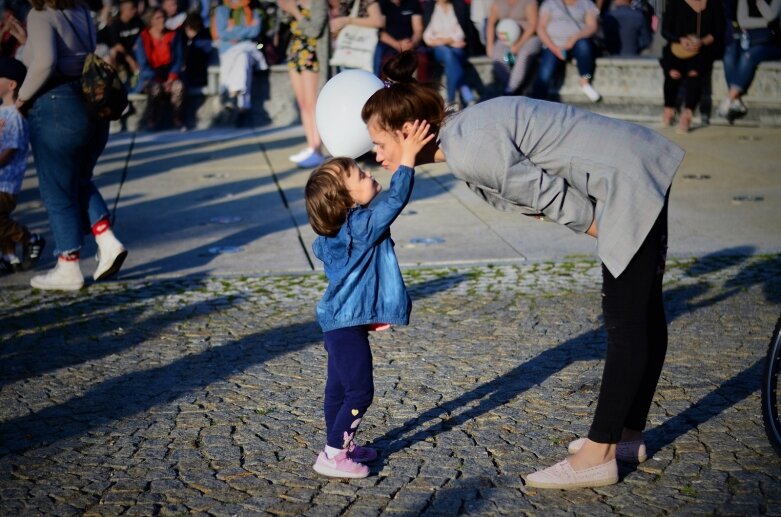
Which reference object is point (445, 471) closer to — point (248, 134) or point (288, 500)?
point (288, 500)

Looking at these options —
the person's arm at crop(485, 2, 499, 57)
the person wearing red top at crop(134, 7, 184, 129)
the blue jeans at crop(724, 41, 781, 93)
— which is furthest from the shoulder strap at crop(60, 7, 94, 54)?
the blue jeans at crop(724, 41, 781, 93)

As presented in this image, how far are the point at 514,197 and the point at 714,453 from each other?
55.2 inches

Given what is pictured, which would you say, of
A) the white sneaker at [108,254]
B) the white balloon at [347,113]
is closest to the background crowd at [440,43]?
the white sneaker at [108,254]

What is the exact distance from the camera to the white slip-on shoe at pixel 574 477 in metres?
4.00

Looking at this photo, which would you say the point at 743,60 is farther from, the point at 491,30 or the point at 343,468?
the point at 343,468

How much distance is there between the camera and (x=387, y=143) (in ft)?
12.9

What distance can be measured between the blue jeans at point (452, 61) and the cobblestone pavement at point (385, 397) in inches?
259

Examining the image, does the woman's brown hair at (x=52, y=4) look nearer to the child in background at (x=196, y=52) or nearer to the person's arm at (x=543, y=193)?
the person's arm at (x=543, y=193)

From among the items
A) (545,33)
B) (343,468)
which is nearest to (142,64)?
(545,33)

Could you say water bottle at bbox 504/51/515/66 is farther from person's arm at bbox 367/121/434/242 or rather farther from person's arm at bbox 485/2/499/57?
person's arm at bbox 367/121/434/242

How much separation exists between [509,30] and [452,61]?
37.8 inches

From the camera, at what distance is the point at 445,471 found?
13.8ft

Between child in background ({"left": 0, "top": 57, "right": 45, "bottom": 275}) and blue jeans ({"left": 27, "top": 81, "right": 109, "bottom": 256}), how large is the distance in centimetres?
25

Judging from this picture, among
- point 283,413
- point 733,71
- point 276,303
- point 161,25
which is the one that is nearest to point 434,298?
point 276,303
